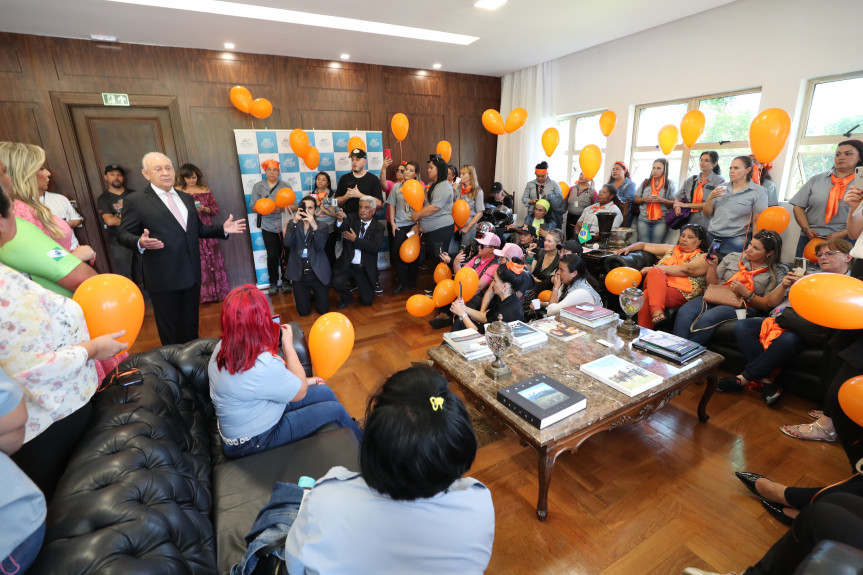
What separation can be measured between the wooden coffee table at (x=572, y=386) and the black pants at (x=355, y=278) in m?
2.13

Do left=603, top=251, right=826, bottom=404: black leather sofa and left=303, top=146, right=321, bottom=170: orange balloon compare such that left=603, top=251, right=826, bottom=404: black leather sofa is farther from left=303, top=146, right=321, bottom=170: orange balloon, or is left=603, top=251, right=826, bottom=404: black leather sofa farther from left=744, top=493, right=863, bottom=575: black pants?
left=303, top=146, right=321, bottom=170: orange balloon

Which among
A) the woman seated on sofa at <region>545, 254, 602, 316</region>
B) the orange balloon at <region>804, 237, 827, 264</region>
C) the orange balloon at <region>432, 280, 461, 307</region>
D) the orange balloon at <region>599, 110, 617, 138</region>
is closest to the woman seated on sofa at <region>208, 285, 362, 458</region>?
the orange balloon at <region>432, 280, 461, 307</region>

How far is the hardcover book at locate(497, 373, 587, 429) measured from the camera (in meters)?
1.47

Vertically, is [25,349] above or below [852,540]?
above

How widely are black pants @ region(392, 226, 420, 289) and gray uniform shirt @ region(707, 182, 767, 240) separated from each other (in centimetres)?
298

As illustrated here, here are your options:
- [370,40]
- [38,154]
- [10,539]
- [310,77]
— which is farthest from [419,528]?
[310,77]

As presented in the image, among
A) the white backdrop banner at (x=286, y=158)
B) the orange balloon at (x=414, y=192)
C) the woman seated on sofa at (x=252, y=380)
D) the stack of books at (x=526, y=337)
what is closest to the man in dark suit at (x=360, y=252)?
the orange balloon at (x=414, y=192)

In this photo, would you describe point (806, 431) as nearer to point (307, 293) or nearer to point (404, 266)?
point (404, 266)

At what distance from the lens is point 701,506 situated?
160 cm

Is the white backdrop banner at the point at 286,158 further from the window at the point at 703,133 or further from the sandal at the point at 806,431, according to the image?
the sandal at the point at 806,431

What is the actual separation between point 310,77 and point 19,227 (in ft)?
14.2

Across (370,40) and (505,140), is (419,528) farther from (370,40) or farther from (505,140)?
(505,140)

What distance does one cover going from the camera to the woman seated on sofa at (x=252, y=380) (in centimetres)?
128

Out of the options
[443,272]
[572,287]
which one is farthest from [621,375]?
[443,272]
